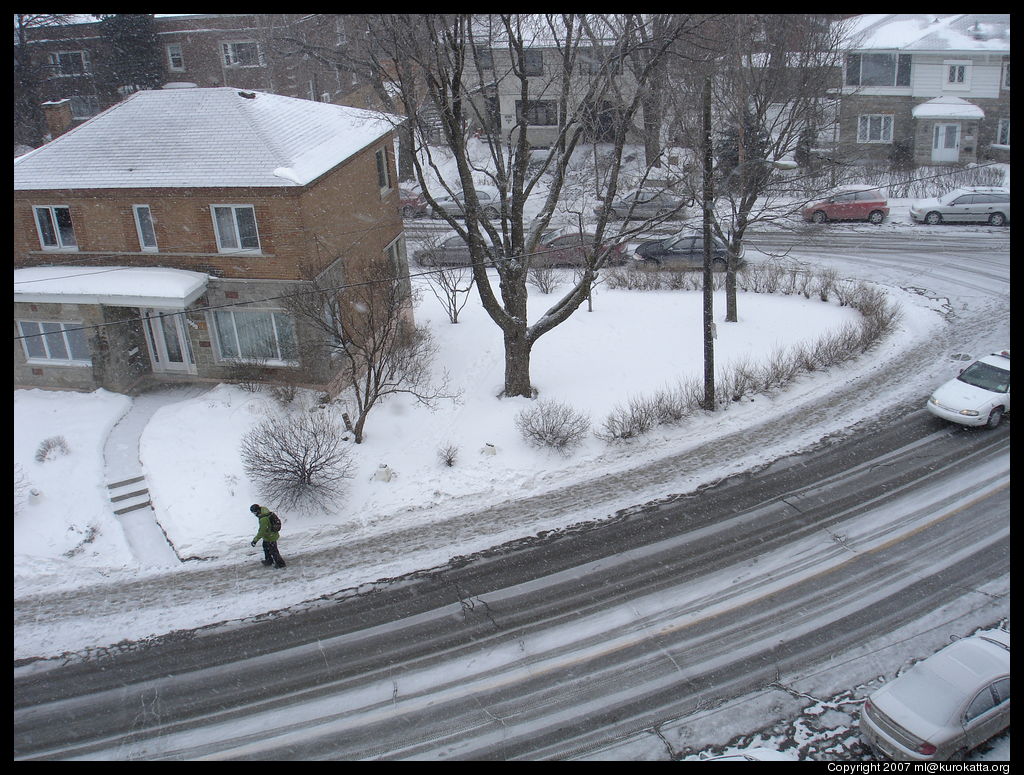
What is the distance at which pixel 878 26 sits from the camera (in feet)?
131

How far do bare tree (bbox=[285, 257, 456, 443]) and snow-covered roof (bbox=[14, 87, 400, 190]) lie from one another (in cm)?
262

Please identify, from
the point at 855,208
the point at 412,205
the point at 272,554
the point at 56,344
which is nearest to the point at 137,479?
the point at 272,554

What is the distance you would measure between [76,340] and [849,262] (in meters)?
24.5

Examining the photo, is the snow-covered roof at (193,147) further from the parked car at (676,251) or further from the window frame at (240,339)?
the parked car at (676,251)

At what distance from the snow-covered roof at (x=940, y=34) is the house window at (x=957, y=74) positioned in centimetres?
67

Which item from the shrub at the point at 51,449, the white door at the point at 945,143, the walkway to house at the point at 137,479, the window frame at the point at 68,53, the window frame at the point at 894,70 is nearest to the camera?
the walkway to house at the point at 137,479

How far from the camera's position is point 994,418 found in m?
18.2

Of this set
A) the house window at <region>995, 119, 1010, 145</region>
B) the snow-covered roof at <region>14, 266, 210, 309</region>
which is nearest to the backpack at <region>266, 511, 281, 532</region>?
the snow-covered roof at <region>14, 266, 210, 309</region>

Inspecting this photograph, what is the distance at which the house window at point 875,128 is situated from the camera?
128ft

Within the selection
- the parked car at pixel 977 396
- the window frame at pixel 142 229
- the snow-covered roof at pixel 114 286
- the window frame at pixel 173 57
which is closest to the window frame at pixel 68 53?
the window frame at pixel 173 57

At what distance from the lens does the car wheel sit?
18.1 m

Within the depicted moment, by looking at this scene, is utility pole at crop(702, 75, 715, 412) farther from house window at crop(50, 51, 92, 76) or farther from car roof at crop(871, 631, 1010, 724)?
house window at crop(50, 51, 92, 76)

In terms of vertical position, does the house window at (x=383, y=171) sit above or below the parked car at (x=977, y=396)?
above

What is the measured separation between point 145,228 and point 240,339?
3342 millimetres
